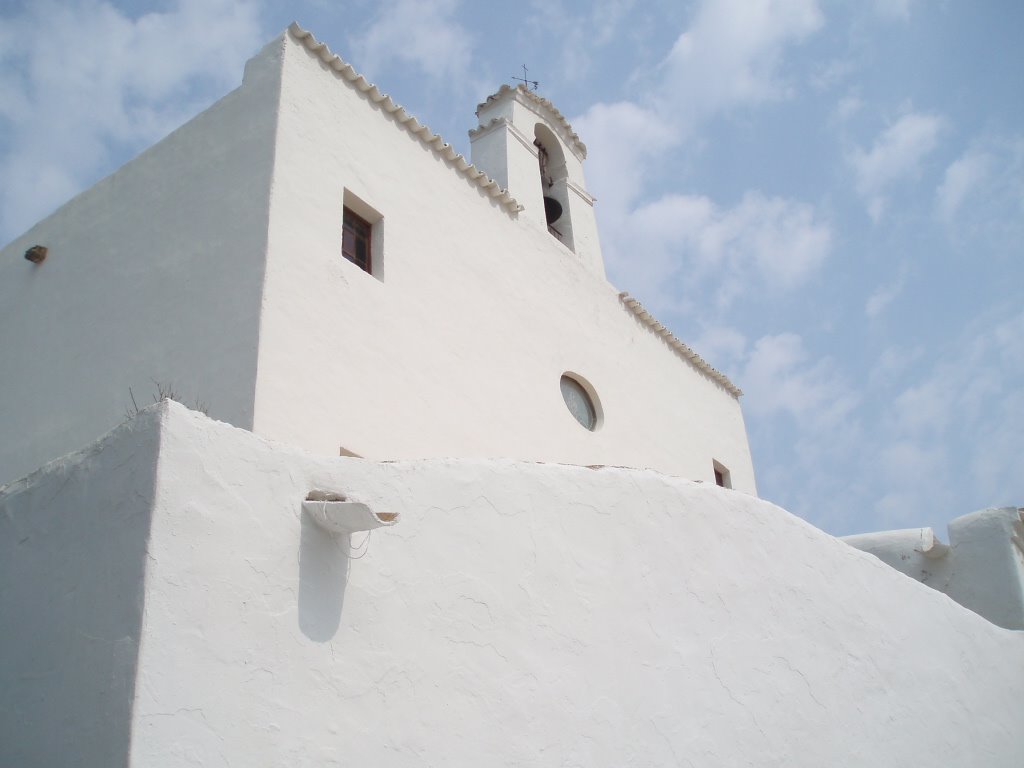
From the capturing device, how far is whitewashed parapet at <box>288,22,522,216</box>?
7223 mm

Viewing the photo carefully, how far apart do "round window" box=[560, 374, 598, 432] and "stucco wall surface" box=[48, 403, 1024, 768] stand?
122 inches

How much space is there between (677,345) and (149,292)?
6.25 metres

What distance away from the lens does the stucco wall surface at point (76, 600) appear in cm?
300

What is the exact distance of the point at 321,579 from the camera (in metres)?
3.55

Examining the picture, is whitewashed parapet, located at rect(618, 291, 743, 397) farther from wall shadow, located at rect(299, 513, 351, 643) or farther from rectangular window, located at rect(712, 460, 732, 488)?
wall shadow, located at rect(299, 513, 351, 643)

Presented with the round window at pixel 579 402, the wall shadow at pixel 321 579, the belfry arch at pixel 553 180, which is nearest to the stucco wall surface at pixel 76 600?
the wall shadow at pixel 321 579

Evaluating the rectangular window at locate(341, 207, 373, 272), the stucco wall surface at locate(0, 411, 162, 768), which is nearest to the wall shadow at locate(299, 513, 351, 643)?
the stucco wall surface at locate(0, 411, 162, 768)

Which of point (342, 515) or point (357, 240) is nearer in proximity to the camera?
point (342, 515)

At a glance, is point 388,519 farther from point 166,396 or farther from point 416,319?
point 416,319

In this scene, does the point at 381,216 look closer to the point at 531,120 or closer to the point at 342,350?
the point at 342,350

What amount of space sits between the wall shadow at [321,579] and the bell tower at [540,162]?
20.5 feet

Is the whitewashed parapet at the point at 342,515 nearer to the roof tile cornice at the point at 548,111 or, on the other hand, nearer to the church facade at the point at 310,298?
the church facade at the point at 310,298

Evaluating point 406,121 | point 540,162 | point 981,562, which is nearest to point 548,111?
point 540,162

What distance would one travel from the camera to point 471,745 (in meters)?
3.66
